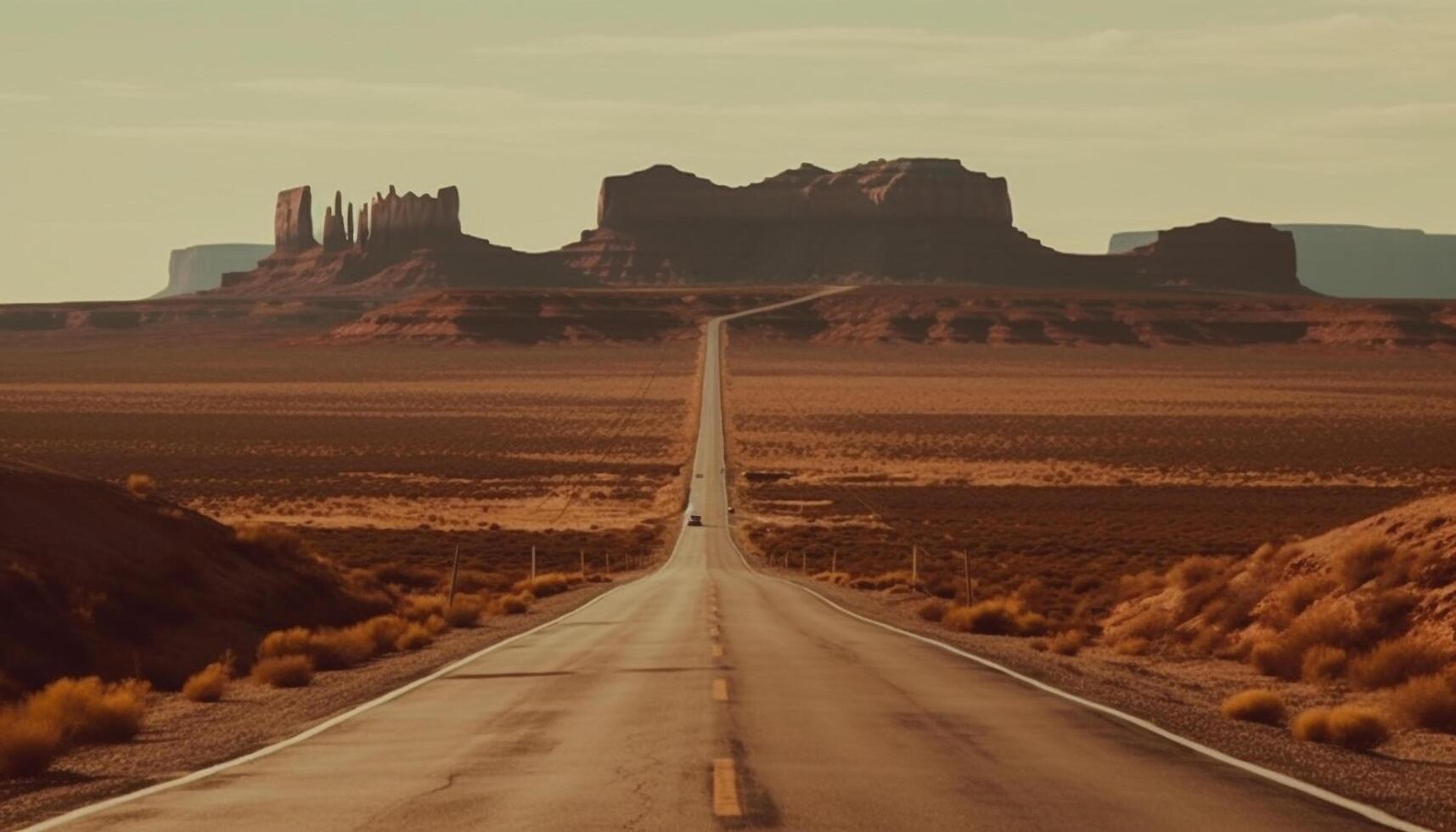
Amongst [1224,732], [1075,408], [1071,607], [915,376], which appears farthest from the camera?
[915,376]

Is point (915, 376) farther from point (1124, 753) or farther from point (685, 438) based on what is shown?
point (1124, 753)

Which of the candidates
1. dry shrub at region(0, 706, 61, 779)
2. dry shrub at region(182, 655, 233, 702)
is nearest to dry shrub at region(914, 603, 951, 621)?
dry shrub at region(182, 655, 233, 702)

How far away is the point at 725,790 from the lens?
37.5 ft

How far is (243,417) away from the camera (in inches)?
4788

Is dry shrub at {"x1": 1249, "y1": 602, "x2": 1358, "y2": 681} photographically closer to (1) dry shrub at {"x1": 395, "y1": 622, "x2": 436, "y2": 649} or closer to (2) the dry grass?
(1) dry shrub at {"x1": 395, "y1": 622, "x2": 436, "y2": 649}

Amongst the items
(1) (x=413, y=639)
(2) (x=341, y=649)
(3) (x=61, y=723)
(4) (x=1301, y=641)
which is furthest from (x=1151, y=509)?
(3) (x=61, y=723)

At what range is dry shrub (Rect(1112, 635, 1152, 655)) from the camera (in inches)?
981

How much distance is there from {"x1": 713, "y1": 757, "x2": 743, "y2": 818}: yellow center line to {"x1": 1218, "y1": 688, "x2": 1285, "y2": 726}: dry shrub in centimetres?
575

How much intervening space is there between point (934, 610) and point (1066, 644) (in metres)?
8.23

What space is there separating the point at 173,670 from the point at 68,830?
40.5 feet

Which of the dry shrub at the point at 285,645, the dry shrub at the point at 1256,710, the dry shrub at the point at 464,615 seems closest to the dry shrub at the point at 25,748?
the dry shrub at the point at 285,645

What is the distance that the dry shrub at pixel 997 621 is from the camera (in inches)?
1139

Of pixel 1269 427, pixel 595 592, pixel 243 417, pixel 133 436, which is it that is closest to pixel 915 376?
pixel 1269 427

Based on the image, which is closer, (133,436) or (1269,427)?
(133,436)
